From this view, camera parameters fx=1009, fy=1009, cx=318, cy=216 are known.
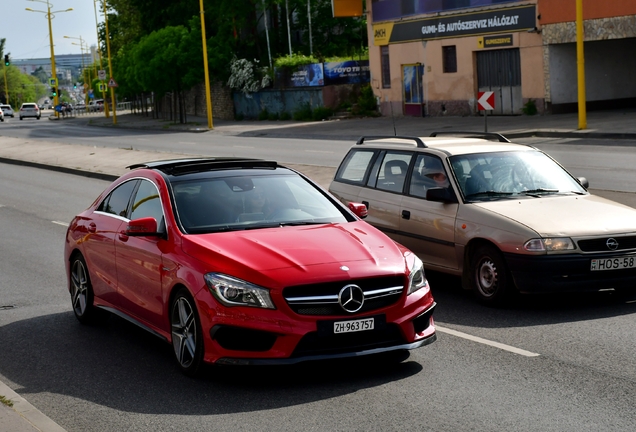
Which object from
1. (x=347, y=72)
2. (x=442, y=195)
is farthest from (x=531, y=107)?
(x=442, y=195)

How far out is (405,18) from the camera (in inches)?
1938

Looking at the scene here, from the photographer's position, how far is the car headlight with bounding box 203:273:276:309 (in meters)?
6.48

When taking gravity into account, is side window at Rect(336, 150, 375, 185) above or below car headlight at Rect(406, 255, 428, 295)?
above

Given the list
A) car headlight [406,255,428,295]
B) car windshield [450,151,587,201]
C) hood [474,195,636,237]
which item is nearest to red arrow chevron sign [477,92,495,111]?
car windshield [450,151,587,201]

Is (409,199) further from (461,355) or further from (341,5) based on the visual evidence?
(341,5)

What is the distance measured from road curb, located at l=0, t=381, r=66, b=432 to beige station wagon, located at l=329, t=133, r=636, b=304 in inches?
170

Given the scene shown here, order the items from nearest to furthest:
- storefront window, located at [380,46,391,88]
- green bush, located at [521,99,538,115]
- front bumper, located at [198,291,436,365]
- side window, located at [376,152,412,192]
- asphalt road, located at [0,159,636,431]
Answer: asphalt road, located at [0,159,636,431], front bumper, located at [198,291,436,365], side window, located at [376,152,412,192], green bush, located at [521,99,538,115], storefront window, located at [380,46,391,88]

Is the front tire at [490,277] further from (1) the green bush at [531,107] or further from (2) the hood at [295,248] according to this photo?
(1) the green bush at [531,107]

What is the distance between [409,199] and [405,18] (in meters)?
40.1

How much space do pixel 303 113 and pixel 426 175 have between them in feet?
150

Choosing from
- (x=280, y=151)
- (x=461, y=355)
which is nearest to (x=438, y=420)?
(x=461, y=355)

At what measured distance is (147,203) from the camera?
320 inches

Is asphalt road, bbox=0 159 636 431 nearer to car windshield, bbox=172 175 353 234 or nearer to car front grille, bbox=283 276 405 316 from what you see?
car front grille, bbox=283 276 405 316

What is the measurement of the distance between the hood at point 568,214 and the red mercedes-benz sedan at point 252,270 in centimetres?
168
